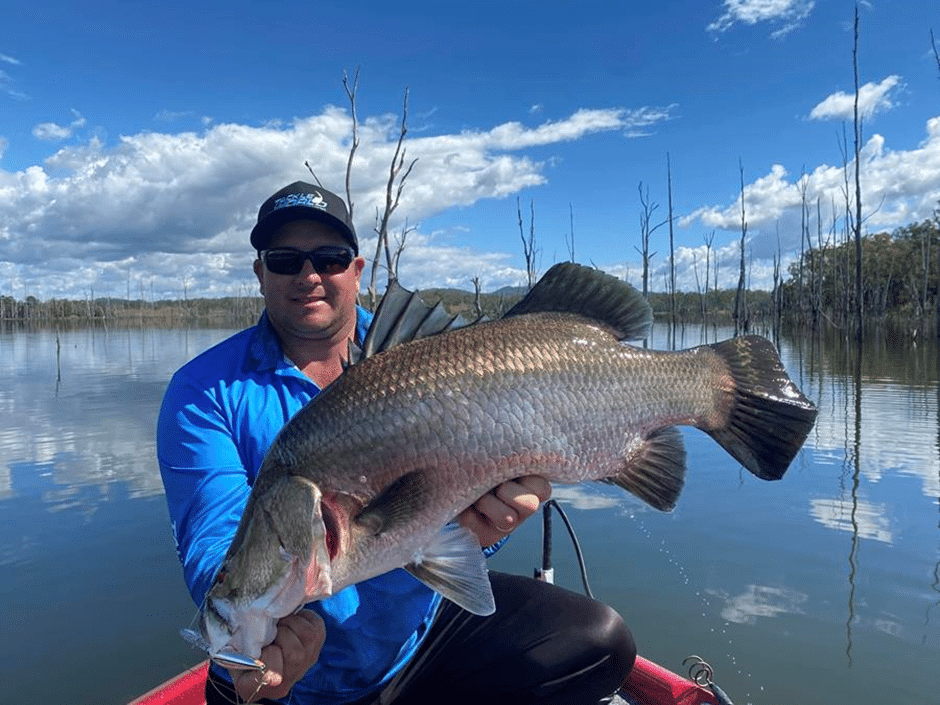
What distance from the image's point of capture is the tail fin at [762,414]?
2598 millimetres

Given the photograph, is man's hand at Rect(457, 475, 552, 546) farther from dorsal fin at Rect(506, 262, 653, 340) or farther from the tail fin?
the tail fin

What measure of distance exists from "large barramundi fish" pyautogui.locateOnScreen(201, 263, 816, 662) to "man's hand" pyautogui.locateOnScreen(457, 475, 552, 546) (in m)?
0.07

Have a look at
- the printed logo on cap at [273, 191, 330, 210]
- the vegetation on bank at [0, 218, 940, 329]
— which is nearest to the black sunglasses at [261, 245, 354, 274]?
the printed logo on cap at [273, 191, 330, 210]

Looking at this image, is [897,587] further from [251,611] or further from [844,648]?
[251,611]

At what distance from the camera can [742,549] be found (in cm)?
843

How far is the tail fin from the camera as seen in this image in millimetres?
2598

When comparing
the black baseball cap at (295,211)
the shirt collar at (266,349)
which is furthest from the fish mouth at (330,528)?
the black baseball cap at (295,211)

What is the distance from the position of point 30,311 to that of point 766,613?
143 m

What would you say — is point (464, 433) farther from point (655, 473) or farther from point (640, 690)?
point (640, 690)

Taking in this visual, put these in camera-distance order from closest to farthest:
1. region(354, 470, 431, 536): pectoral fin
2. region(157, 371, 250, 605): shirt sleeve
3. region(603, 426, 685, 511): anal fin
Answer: region(354, 470, 431, 536): pectoral fin → region(157, 371, 250, 605): shirt sleeve → region(603, 426, 685, 511): anal fin

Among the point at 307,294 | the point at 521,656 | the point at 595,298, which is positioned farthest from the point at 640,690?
the point at 307,294

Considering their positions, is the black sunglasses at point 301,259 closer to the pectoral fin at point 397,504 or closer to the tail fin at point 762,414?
the pectoral fin at point 397,504

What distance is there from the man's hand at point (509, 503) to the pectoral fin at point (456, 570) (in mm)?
151

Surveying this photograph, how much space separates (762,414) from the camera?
265 centimetres
